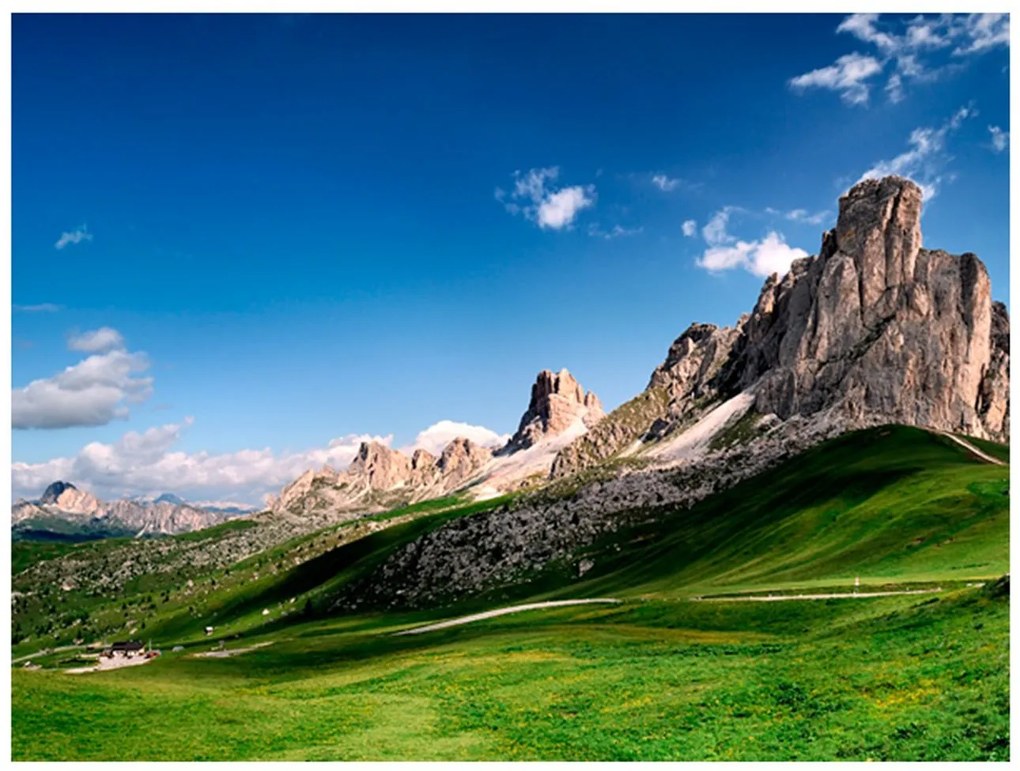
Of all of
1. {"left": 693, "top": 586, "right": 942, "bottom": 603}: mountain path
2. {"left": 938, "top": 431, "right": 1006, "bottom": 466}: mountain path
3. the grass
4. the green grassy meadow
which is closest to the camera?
the grass

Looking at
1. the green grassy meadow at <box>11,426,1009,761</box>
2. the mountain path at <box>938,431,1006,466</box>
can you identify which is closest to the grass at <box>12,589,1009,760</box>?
the green grassy meadow at <box>11,426,1009,761</box>

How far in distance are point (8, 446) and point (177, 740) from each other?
14575 millimetres

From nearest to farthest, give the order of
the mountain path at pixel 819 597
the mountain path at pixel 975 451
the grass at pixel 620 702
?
the grass at pixel 620 702 < the mountain path at pixel 819 597 < the mountain path at pixel 975 451

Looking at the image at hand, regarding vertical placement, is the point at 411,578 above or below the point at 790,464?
below

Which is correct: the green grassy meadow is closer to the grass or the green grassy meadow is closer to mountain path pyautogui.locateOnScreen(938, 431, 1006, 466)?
the grass

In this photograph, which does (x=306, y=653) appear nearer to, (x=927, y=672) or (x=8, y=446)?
(x=8, y=446)

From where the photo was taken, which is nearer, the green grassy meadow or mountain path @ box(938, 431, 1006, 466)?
the green grassy meadow

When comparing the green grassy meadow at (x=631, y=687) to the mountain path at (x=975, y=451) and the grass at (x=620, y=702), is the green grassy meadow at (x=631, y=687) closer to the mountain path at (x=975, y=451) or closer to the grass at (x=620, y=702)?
the grass at (x=620, y=702)

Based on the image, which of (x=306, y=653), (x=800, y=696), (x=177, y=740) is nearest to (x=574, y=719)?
(x=800, y=696)

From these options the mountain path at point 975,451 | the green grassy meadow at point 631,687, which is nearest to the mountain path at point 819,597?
the green grassy meadow at point 631,687

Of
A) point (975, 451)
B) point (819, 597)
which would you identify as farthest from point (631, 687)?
point (975, 451)

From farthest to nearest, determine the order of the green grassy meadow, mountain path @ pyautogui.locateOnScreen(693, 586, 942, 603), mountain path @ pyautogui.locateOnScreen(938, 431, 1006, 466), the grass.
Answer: mountain path @ pyautogui.locateOnScreen(938, 431, 1006, 466)
mountain path @ pyautogui.locateOnScreen(693, 586, 942, 603)
the green grassy meadow
the grass

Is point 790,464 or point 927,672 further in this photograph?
point 790,464

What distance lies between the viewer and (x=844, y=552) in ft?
267
